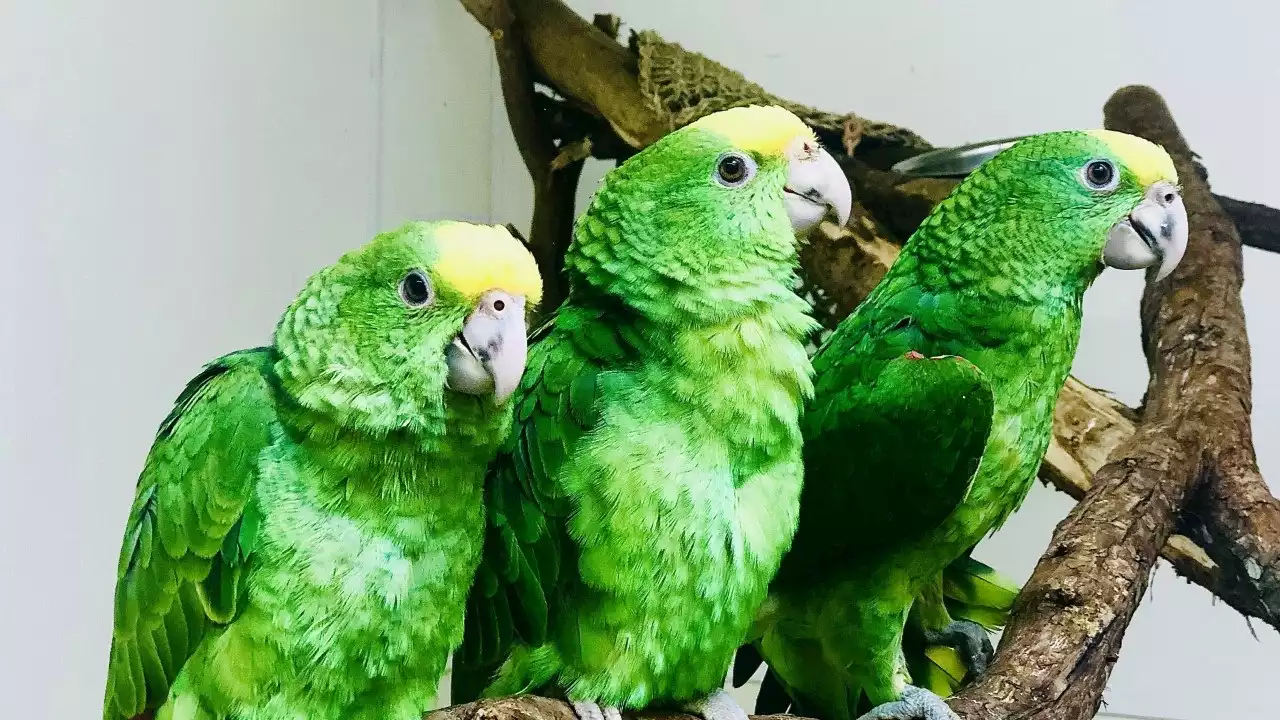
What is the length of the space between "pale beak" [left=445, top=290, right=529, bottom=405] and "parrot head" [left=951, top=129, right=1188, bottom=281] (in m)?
0.79

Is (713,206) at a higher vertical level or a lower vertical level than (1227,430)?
higher

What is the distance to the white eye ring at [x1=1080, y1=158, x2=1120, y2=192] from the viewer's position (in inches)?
53.7

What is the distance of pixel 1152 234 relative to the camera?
135 centimetres

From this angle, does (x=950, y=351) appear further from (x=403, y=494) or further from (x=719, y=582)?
(x=403, y=494)

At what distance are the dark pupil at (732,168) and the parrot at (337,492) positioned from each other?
0.97ft

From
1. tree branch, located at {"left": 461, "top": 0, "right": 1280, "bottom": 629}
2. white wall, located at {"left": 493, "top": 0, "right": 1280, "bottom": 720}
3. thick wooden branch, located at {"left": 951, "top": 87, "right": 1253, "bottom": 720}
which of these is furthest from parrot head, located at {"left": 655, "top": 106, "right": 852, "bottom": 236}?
white wall, located at {"left": 493, "top": 0, "right": 1280, "bottom": 720}

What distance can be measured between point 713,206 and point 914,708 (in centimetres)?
75

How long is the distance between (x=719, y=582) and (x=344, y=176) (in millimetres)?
1551

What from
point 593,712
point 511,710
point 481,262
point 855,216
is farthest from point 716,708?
point 855,216

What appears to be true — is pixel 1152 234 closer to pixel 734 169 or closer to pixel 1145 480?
pixel 1145 480

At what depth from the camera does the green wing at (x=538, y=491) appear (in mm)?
1146

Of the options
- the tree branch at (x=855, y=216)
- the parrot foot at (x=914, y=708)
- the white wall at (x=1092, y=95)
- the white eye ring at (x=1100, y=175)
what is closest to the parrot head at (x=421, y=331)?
the parrot foot at (x=914, y=708)

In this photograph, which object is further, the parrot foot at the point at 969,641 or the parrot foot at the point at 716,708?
the parrot foot at the point at 969,641

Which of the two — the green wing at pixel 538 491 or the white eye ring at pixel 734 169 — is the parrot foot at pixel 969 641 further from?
the white eye ring at pixel 734 169
